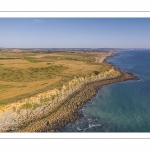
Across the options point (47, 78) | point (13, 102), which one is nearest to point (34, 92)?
point (13, 102)

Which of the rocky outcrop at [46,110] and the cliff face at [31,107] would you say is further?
Result: the cliff face at [31,107]

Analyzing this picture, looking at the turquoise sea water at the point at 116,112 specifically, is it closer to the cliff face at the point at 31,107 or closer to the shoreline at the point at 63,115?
the shoreline at the point at 63,115

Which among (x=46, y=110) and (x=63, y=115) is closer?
(x=63, y=115)

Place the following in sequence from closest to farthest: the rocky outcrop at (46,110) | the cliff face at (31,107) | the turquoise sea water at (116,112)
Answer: the rocky outcrop at (46,110), the cliff face at (31,107), the turquoise sea water at (116,112)

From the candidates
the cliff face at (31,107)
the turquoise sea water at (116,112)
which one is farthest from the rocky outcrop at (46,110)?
the turquoise sea water at (116,112)

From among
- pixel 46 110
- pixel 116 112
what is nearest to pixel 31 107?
pixel 46 110

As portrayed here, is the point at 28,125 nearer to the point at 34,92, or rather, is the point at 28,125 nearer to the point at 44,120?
the point at 44,120

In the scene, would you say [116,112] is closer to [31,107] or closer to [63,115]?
[63,115]

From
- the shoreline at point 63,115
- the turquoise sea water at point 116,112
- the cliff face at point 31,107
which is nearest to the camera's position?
the shoreline at point 63,115
